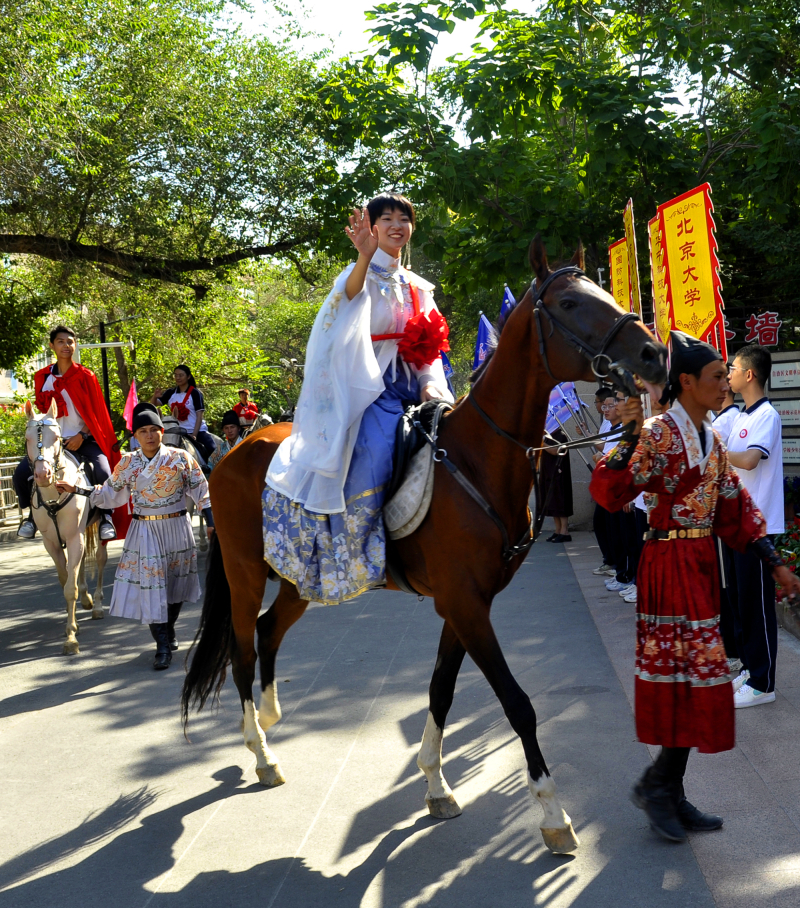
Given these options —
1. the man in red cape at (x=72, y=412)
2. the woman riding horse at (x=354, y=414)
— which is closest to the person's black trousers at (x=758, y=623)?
the woman riding horse at (x=354, y=414)

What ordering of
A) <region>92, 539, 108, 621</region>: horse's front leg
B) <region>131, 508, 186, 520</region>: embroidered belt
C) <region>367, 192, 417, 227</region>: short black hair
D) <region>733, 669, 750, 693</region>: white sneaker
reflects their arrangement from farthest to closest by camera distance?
<region>92, 539, 108, 621</region>: horse's front leg → <region>131, 508, 186, 520</region>: embroidered belt → <region>733, 669, 750, 693</region>: white sneaker → <region>367, 192, 417, 227</region>: short black hair

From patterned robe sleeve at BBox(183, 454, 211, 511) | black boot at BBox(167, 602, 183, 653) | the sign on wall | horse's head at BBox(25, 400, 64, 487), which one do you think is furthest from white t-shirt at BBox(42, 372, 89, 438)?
the sign on wall

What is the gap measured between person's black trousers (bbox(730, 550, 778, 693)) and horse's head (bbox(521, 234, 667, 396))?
6.44ft

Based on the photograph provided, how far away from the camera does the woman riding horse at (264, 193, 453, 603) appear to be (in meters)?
4.11

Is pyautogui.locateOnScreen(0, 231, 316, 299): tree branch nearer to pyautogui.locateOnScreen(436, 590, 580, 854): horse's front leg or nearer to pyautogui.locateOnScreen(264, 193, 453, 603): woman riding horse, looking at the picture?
pyautogui.locateOnScreen(264, 193, 453, 603): woman riding horse

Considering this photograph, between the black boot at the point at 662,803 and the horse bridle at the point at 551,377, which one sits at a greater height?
the horse bridle at the point at 551,377

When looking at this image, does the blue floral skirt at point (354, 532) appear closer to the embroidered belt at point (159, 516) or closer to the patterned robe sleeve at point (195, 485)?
the patterned robe sleeve at point (195, 485)

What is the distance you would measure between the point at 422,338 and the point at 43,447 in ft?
16.3

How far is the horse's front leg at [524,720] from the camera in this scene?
3598 mm

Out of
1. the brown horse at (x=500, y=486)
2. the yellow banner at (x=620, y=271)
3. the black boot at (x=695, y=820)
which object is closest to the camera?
the brown horse at (x=500, y=486)

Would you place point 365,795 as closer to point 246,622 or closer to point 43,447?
point 246,622

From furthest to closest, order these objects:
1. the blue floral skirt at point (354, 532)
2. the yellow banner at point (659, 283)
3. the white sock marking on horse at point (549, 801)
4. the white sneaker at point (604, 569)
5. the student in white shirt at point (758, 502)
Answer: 1. the white sneaker at point (604, 569)
2. the yellow banner at point (659, 283)
3. the student in white shirt at point (758, 502)
4. the blue floral skirt at point (354, 532)
5. the white sock marking on horse at point (549, 801)

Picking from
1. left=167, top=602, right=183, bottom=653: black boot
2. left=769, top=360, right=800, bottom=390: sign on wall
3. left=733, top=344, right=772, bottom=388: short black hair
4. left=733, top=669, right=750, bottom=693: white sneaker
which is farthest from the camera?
left=769, top=360, right=800, bottom=390: sign on wall

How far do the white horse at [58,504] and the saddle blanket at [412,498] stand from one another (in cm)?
478
